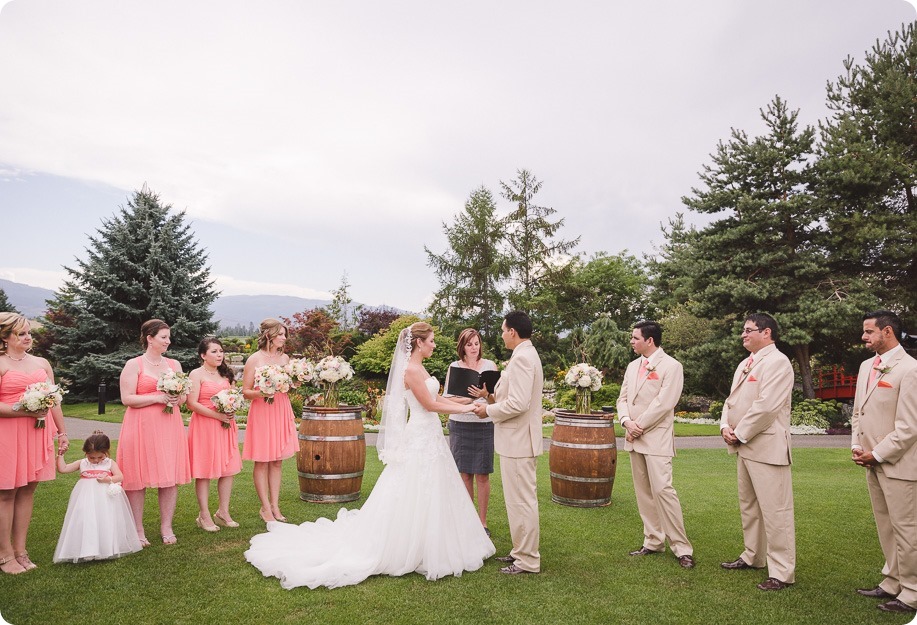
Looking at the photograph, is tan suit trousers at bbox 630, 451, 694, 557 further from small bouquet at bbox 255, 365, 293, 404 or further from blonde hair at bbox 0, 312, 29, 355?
blonde hair at bbox 0, 312, 29, 355

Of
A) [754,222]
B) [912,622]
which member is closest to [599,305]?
[754,222]

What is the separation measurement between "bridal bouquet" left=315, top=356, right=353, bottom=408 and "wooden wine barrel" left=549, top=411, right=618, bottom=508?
2.77m

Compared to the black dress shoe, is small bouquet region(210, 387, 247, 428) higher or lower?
higher

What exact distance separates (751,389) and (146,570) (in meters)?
5.41

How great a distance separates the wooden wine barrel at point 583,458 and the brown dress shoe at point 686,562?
6.57ft

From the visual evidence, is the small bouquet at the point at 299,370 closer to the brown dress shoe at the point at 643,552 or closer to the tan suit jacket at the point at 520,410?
the tan suit jacket at the point at 520,410

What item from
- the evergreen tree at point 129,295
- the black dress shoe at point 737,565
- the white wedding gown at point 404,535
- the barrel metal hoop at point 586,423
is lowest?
the black dress shoe at point 737,565

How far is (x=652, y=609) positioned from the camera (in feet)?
14.2

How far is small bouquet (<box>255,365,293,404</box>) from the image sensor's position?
20.7 ft

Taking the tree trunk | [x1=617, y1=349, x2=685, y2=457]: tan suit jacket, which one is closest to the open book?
[x1=617, y1=349, x2=685, y2=457]: tan suit jacket

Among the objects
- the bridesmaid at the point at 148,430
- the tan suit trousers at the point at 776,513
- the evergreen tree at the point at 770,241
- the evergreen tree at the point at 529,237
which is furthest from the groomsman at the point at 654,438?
the evergreen tree at the point at 529,237

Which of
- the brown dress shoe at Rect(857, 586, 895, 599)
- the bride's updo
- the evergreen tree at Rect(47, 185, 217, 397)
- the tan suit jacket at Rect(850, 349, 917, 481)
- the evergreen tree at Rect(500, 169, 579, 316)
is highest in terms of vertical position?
the evergreen tree at Rect(500, 169, 579, 316)

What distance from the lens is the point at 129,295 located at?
21688 mm

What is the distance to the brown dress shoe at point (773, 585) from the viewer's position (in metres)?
4.72
